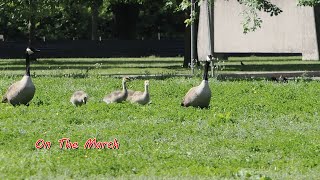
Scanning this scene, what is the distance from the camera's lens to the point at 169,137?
1380cm

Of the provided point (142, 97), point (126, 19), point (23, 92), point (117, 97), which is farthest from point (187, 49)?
point (126, 19)

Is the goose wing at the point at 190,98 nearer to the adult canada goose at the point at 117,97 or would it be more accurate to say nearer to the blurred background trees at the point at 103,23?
the adult canada goose at the point at 117,97

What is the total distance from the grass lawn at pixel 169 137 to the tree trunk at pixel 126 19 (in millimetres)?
49422

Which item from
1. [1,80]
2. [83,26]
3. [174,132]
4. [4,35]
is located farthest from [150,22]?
[174,132]

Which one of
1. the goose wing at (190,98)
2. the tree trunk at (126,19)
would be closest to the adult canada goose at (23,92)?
the goose wing at (190,98)

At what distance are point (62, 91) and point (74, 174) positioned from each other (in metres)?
12.3

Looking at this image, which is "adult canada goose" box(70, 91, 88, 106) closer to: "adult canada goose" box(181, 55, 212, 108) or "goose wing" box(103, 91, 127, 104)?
"goose wing" box(103, 91, 127, 104)

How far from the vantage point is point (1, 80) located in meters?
27.1

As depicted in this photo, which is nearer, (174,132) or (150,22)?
(174,132)

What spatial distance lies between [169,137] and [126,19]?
191 ft

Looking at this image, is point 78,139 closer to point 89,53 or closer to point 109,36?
point 89,53

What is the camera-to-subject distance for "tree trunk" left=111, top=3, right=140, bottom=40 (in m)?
70.8

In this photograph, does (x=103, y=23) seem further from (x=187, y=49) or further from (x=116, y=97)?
(x=116, y=97)

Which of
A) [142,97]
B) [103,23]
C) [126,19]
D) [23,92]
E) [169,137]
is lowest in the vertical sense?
[169,137]
